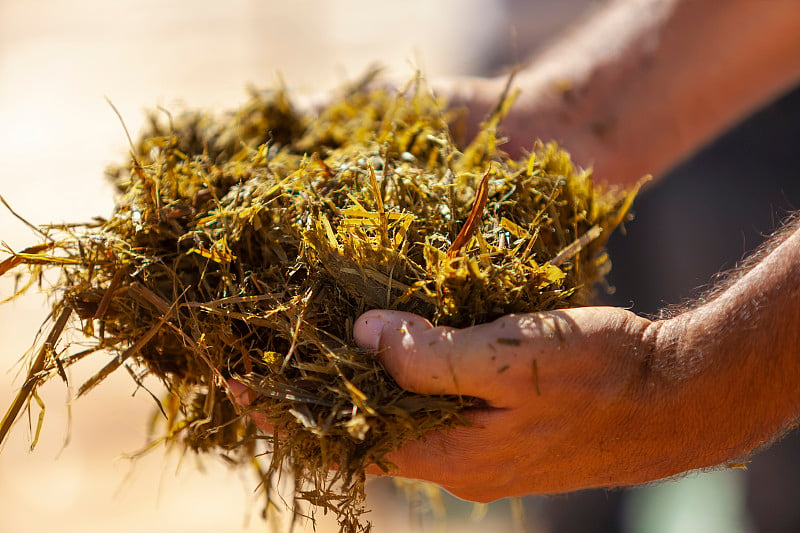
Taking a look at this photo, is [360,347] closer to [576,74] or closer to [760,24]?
[576,74]

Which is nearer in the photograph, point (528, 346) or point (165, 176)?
point (528, 346)

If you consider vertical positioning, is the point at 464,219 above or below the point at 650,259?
below

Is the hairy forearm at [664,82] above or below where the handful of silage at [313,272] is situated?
above

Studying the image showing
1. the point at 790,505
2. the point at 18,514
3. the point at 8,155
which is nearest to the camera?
the point at 790,505

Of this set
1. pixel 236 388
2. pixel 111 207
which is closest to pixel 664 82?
pixel 236 388

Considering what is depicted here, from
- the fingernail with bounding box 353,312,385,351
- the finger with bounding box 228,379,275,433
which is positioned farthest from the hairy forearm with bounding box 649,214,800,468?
the finger with bounding box 228,379,275,433

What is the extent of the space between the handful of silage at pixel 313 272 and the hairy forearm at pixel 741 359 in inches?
7.1

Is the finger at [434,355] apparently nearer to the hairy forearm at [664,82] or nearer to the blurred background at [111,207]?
the blurred background at [111,207]

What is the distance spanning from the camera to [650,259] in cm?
287

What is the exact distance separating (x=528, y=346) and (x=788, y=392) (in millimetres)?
391

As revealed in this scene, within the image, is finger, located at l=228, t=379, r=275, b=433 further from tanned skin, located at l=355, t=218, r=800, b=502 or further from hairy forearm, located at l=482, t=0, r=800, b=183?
hairy forearm, located at l=482, t=0, r=800, b=183

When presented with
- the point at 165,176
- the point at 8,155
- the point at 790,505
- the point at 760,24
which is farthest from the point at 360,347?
the point at 8,155

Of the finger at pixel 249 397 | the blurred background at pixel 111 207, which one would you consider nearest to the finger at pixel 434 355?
the finger at pixel 249 397

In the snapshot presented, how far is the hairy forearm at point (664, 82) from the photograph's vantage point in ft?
5.82
